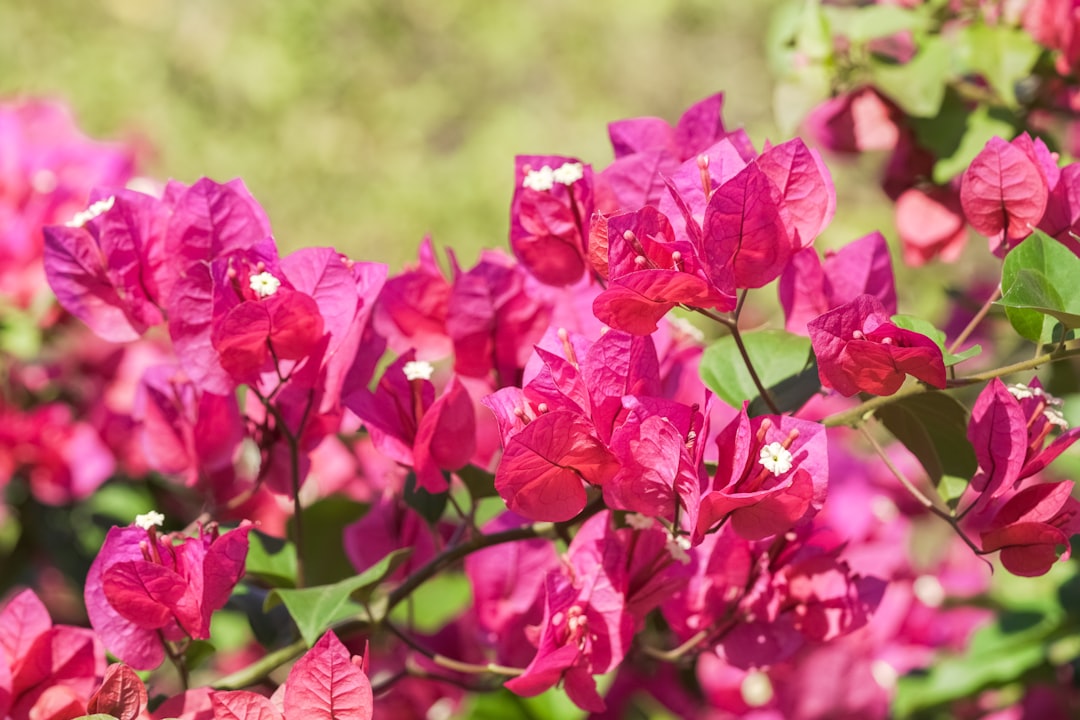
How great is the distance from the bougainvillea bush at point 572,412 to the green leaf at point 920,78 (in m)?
0.02

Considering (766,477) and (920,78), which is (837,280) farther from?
(920,78)

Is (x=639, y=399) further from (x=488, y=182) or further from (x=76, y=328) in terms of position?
(x=488, y=182)

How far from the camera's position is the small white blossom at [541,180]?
2.02ft

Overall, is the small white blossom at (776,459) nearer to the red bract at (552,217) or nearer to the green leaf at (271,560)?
the red bract at (552,217)

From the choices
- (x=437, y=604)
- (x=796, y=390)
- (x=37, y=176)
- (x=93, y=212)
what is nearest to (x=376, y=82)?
(x=37, y=176)

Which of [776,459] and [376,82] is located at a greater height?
[776,459]

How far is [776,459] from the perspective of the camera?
1.64 feet

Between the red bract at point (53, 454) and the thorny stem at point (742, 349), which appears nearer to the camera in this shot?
the thorny stem at point (742, 349)

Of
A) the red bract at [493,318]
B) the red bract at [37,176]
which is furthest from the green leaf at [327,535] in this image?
the red bract at [37,176]

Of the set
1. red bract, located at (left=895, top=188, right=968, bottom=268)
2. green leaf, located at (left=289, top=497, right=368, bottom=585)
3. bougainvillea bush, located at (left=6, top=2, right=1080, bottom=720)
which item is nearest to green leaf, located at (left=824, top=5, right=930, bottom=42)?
bougainvillea bush, located at (left=6, top=2, right=1080, bottom=720)

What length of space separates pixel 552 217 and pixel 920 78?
38 centimetres

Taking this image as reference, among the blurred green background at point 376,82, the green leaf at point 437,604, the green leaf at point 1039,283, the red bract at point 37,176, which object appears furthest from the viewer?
the blurred green background at point 376,82

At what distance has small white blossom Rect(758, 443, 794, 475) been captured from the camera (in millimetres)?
495

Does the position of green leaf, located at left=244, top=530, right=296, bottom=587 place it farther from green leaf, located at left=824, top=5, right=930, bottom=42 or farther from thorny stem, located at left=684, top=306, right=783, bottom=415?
green leaf, located at left=824, top=5, right=930, bottom=42
